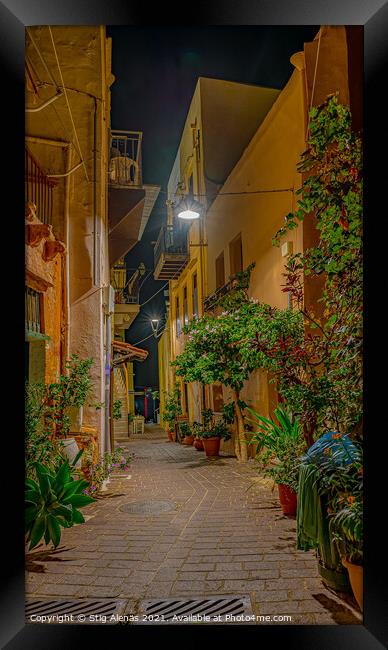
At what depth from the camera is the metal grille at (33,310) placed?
622cm

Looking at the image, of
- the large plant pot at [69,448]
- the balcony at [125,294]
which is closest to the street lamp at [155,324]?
the balcony at [125,294]

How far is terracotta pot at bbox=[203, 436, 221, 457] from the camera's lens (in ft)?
36.1

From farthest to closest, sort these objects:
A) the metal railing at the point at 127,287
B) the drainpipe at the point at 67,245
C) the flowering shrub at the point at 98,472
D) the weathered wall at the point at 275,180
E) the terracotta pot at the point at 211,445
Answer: the metal railing at the point at 127,287, the terracotta pot at the point at 211,445, the drainpipe at the point at 67,245, the weathered wall at the point at 275,180, the flowering shrub at the point at 98,472

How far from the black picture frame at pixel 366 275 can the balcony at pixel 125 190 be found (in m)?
7.30

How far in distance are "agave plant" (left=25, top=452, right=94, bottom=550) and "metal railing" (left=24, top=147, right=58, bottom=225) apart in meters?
3.96

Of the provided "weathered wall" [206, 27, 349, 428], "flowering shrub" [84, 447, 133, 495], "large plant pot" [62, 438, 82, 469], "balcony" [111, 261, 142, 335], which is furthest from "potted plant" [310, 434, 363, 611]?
"balcony" [111, 261, 142, 335]

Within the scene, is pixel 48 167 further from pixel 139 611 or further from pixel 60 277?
pixel 139 611

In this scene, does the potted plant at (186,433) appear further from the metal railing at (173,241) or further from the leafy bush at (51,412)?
the leafy bush at (51,412)

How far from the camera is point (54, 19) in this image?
2.90 m

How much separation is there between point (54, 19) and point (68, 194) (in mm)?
4978

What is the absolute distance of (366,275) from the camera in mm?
2891

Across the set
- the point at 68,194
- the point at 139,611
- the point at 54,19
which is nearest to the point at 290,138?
the point at 68,194

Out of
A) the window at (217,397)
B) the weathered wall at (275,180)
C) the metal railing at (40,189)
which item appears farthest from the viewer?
the window at (217,397)
